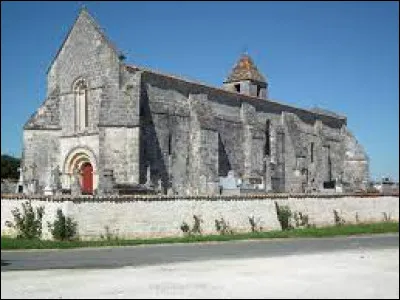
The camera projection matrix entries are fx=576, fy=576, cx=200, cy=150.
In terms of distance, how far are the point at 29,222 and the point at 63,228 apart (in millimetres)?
2166

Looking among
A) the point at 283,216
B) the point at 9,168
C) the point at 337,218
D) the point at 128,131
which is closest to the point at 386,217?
the point at 337,218

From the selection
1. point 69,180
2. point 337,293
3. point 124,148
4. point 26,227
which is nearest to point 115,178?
point 124,148

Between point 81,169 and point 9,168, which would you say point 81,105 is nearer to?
point 81,169

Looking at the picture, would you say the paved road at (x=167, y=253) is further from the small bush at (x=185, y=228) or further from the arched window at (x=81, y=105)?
the arched window at (x=81, y=105)

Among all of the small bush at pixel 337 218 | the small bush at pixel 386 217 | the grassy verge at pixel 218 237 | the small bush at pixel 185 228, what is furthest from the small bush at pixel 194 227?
the small bush at pixel 386 217

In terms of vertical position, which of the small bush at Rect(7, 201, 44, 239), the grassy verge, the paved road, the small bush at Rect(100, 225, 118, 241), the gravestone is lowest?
the paved road

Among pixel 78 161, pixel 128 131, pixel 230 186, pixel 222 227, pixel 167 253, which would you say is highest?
pixel 128 131

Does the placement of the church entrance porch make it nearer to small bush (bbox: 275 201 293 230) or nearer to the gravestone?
the gravestone

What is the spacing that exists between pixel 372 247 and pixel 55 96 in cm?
1884

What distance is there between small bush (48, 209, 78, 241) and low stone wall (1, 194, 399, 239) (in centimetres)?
24

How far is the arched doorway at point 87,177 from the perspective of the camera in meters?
30.3

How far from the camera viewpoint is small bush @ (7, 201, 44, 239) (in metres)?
23.7

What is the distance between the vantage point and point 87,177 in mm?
30594

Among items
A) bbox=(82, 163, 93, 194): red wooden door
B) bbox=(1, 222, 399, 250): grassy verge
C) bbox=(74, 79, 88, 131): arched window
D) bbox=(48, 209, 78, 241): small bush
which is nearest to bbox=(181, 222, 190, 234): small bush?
bbox=(1, 222, 399, 250): grassy verge
